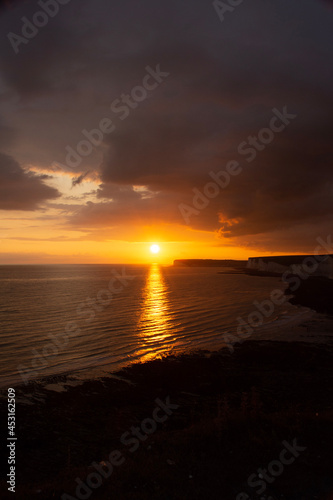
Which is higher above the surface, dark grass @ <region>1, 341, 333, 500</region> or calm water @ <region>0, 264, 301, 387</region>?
dark grass @ <region>1, 341, 333, 500</region>

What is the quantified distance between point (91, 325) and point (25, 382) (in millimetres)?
17058

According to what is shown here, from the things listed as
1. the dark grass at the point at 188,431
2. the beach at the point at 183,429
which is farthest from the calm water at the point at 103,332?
the dark grass at the point at 188,431

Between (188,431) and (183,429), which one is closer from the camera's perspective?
(188,431)

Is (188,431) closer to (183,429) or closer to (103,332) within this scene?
(183,429)

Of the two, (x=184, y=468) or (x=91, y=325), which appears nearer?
(x=184, y=468)

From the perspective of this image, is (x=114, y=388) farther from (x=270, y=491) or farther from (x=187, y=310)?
(x=187, y=310)

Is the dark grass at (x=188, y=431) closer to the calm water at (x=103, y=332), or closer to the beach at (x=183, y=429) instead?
the beach at (x=183, y=429)

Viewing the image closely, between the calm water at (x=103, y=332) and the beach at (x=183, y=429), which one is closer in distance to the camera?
the beach at (x=183, y=429)

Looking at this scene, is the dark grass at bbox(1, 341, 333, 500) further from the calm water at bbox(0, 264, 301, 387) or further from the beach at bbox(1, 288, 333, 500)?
the calm water at bbox(0, 264, 301, 387)

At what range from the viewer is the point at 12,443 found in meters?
12.5

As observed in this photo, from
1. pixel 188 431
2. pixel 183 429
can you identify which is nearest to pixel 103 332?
pixel 183 429

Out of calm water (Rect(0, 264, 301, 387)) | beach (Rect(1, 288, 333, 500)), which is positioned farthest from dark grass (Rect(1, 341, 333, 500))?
calm water (Rect(0, 264, 301, 387))

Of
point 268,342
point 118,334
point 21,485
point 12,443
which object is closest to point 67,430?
point 12,443

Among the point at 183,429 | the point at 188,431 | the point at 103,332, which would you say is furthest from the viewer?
the point at 103,332
